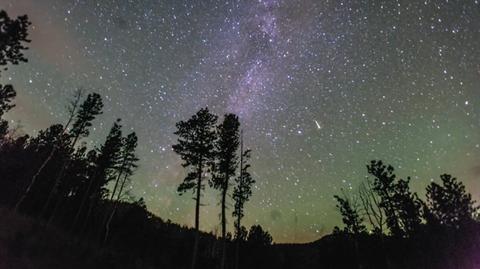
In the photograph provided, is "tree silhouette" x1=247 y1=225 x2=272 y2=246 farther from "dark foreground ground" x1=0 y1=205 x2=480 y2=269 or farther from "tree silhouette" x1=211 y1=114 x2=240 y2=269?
"tree silhouette" x1=211 y1=114 x2=240 y2=269

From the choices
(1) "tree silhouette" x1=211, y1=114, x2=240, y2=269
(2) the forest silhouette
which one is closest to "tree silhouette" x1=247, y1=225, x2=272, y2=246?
(2) the forest silhouette

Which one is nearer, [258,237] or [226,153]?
[226,153]

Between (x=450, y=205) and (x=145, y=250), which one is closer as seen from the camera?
(x=450, y=205)

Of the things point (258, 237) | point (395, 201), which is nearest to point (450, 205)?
point (395, 201)

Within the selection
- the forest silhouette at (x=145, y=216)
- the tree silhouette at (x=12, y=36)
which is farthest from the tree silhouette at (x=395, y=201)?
the tree silhouette at (x=12, y=36)

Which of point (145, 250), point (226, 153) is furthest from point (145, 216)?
point (226, 153)

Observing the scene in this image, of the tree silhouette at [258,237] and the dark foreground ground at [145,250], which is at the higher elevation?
the tree silhouette at [258,237]

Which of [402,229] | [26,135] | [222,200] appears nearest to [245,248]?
[402,229]

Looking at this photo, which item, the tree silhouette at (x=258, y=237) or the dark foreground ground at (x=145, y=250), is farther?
the tree silhouette at (x=258, y=237)

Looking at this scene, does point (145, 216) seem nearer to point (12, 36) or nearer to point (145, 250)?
point (145, 250)

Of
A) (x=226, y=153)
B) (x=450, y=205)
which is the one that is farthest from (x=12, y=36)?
(x=450, y=205)

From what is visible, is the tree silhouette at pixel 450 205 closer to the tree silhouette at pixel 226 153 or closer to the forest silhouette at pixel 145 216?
the forest silhouette at pixel 145 216

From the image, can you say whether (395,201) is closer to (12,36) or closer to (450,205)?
(450,205)

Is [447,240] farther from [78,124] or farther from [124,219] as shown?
[124,219]
